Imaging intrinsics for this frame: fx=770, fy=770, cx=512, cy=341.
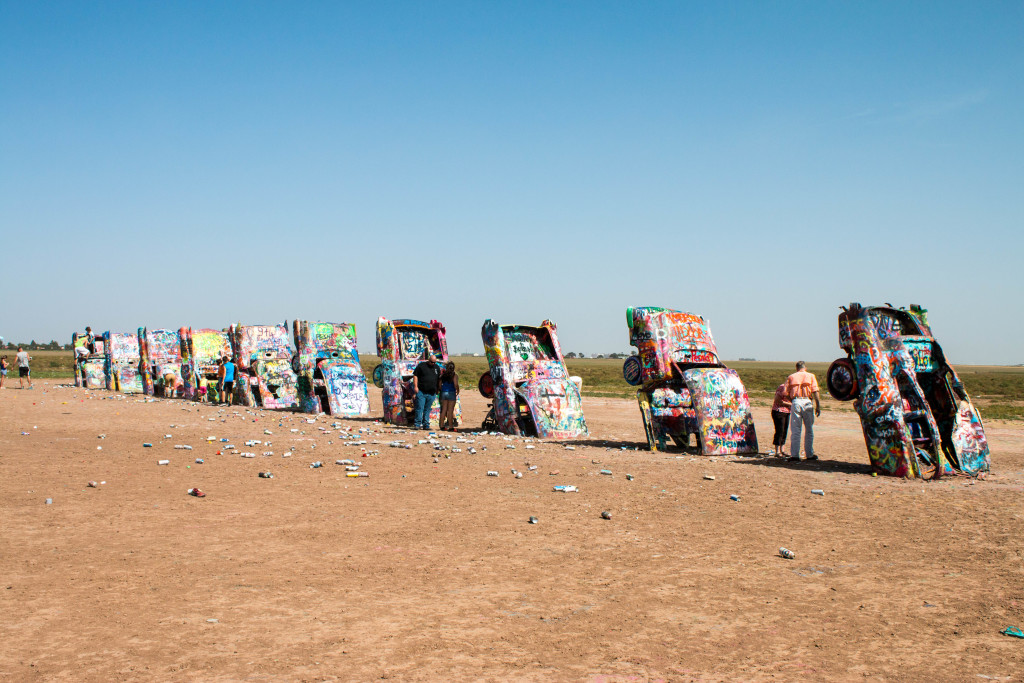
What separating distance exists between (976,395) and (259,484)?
44.1 meters

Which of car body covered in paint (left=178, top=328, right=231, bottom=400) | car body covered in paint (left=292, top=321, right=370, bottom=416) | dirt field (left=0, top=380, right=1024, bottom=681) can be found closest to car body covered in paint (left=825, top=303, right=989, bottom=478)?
dirt field (left=0, top=380, right=1024, bottom=681)

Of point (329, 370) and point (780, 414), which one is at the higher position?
point (329, 370)

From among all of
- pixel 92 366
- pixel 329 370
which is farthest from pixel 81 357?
pixel 329 370

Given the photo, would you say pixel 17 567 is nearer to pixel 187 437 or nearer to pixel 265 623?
pixel 265 623

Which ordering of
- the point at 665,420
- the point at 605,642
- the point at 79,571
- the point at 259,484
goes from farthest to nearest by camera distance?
the point at 665,420, the point at 259,484, the point at 79,571, the point at 605,642

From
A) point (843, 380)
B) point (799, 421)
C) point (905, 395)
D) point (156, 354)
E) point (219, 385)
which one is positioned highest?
point (156, 354)

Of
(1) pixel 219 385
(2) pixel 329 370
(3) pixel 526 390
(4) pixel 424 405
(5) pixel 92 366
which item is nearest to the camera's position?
(3) pixel 526 390

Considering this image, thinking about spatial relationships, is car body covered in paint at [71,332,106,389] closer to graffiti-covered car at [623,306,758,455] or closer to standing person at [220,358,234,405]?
standing person at [220,358,234,405]

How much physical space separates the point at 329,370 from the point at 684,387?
11.2 metres

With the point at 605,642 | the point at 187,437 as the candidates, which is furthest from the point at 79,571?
the point at 187,437

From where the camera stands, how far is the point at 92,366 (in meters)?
35.6

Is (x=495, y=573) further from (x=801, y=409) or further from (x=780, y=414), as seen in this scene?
(x=780, y=414)

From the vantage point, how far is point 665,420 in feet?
47.5

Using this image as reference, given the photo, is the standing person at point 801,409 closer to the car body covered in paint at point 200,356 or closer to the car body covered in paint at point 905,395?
the car body covered in paint at point 905,395
